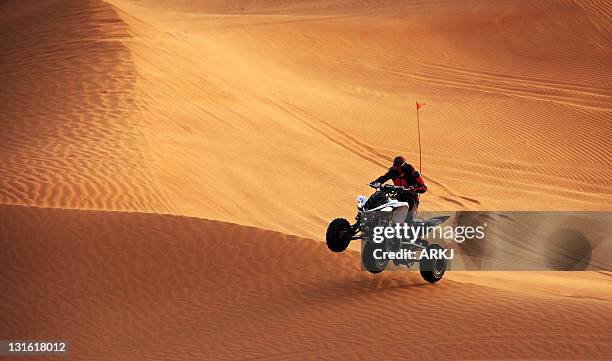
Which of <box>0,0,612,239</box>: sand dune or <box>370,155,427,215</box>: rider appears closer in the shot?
<box>370,155,427,215</box>: rider

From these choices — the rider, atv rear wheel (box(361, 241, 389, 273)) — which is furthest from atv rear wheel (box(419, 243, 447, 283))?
the rider

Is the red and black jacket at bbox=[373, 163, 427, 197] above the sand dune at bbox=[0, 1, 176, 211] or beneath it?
beneath

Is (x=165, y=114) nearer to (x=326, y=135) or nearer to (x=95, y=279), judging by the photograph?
(x=326, y=135)

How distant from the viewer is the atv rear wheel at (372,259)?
12.4 m

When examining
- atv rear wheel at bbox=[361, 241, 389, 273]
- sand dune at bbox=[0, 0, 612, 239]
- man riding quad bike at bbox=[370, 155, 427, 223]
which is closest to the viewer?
atv rear wheel at bbox=[361, 241, 389, 273]

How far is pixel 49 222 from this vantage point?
48.9 feet

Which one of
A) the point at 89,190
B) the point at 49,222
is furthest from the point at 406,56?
the point at 49,222

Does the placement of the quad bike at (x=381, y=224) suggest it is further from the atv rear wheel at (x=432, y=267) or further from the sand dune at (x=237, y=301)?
the sand dune at (x=237, y=301)

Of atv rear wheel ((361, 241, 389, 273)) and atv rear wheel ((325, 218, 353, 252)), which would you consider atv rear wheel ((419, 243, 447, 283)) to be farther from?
atv rear wheel ((325, 218, 353, 252))

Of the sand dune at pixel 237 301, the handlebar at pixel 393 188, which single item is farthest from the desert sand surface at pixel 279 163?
the handlebar at pixel 393 188

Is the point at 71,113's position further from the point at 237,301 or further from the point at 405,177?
the point at 405,177

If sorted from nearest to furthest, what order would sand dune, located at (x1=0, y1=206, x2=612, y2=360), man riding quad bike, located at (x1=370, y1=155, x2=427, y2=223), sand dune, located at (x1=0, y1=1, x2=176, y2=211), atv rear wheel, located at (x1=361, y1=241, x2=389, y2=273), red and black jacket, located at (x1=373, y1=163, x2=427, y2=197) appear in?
sand dune, located at (x1=0, y1=206, x2=612, y2=360) → atv rear wheel, located at (x1=361, y1=241, x2=389, y2=273) → man riding quad bike, located at (x1=370, y1=155, x2=427, y2=223) → red and black jacket, located at (x1=373, y1=163, x2=427, y2=197) → sand dune, located at (x1=0, y1=1, x2=176, y2=211)

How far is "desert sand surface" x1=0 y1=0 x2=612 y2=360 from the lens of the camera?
11703 millimetres

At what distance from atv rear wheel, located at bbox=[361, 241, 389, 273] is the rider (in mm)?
669
